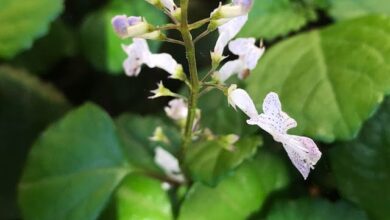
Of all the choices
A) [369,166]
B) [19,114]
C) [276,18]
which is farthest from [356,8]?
[19,114]

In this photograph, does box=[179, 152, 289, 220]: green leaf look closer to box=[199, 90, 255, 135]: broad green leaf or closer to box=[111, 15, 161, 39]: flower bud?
box=[199, 90, 255, 135]: broad green leaf

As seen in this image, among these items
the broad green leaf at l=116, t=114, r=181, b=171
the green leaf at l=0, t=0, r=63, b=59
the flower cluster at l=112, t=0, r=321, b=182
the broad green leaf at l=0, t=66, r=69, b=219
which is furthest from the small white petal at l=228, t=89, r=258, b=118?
the broad green leaf at l=0, t=66, r=69, b=219

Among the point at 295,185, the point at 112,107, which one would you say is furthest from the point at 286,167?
the point at 112,107

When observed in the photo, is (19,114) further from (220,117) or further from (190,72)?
(190,72)

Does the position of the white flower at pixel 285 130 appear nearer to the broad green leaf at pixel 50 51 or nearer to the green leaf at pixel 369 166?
the green leaf at pixel 369 166

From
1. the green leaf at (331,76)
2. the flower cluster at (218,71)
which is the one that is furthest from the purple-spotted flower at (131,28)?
the green leaf at (331,76)
